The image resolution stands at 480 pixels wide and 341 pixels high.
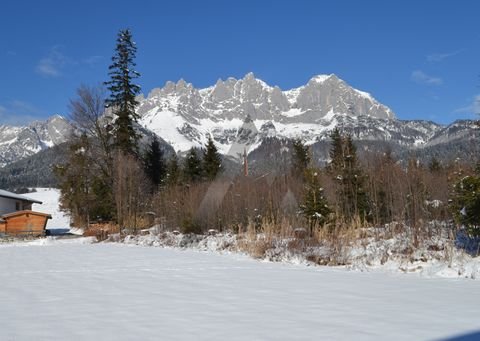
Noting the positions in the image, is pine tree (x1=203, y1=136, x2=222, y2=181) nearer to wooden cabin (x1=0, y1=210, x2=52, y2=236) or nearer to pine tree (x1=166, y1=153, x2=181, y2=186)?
pine tree (x1=166, y1=153, x2=181, y2=186)

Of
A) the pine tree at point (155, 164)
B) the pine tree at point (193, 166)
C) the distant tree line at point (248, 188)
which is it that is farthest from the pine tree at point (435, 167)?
the pine tree at point (155, 164)

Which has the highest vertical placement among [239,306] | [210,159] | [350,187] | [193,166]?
[210,159]

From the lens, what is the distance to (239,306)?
4672 millimetres

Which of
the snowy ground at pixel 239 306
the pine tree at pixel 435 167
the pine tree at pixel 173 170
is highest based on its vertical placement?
the pine tree at pixel 173 170

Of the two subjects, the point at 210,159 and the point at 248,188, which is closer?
the point at 248,188

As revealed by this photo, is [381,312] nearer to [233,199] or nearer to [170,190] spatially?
[233,199]

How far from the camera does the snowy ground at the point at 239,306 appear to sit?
358cm

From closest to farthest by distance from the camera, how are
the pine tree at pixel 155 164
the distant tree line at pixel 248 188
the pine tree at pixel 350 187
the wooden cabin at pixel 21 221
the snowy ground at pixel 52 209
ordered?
the distant tree line at pixel 248 188 → the pine tree at pixel 350 187 → the wooden cabin at pixel 21 221 → the pine tree at pixel 155 164 → the snowy ground at pixel 52 209

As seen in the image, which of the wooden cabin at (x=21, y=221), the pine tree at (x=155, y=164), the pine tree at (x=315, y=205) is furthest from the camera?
the pine tree at (x=155, y=164)

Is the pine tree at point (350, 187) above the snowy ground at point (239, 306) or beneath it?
above

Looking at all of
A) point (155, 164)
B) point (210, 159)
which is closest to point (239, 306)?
point (210, 159)

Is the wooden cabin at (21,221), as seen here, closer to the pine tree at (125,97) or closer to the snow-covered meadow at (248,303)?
the pine tree at (125,97)

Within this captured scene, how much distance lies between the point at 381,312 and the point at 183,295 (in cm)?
249

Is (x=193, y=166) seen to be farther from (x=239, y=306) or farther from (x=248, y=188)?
(x=239, y=306)
